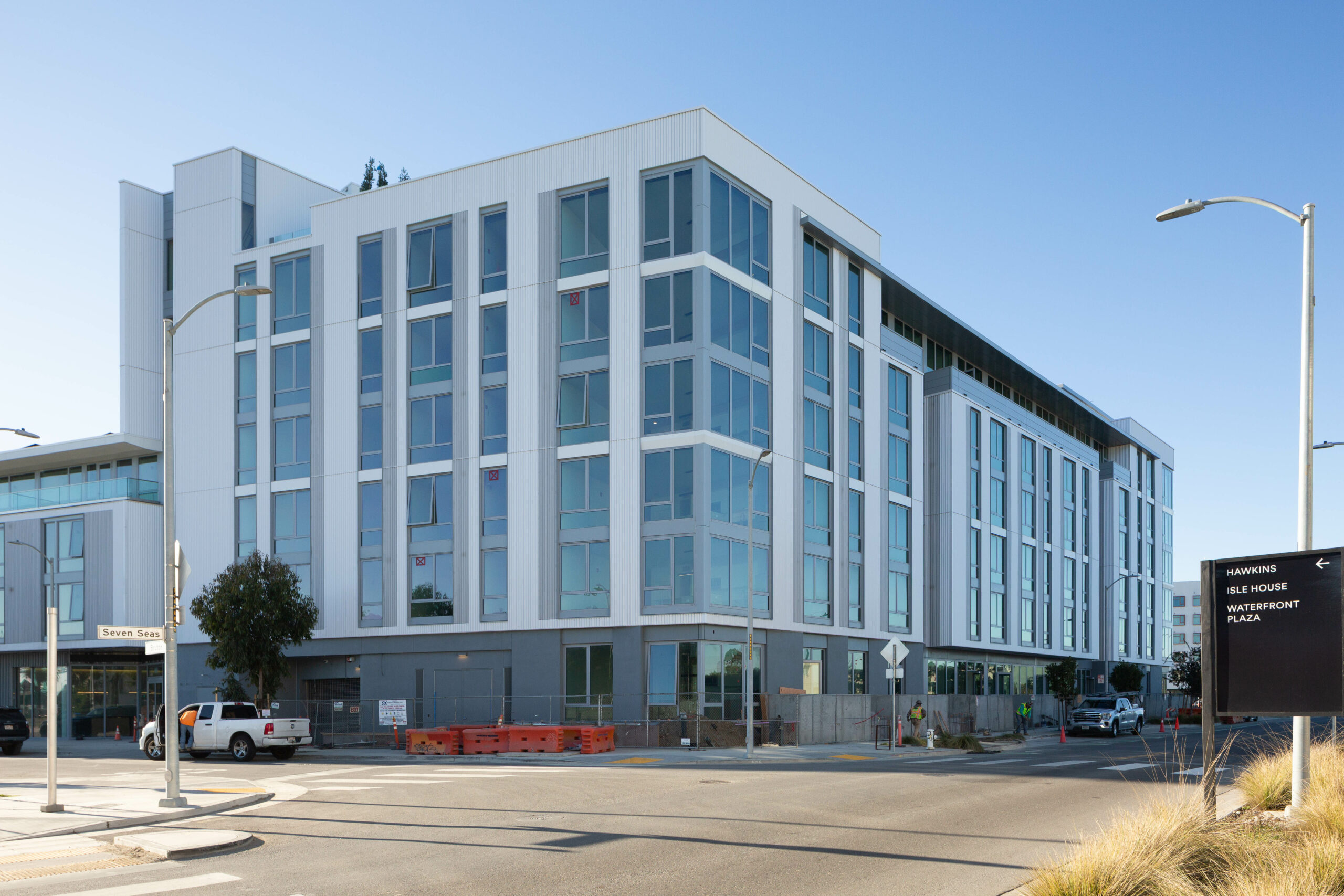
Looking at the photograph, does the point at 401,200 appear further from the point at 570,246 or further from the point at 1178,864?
the point at 1178,864

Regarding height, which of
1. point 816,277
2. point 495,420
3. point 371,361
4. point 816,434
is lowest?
point 816,434

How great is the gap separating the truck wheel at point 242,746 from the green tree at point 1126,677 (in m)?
57.2

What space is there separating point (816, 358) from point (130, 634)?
31.3 m

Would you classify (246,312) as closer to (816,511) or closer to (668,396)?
(668,396)

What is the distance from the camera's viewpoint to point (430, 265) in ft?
144

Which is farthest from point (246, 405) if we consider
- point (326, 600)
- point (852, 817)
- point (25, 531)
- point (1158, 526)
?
point (1158, 526)

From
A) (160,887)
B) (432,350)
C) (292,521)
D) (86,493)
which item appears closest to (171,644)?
(160,887)

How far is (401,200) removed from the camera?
44.5m

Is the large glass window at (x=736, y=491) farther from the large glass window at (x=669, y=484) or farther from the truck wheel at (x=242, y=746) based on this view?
the truck wheel at (x=242, y=746)

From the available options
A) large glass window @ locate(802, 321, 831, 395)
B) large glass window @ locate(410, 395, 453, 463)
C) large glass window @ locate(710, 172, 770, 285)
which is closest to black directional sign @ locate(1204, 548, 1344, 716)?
large glass window @ locate(710, 172, 770, 285)

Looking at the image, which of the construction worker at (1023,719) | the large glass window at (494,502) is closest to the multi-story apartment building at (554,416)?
the large glass window at (494,502)

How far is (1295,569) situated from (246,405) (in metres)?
42.2

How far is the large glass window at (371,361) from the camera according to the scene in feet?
146

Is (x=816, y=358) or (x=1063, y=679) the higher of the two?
(x=816, y=358)
